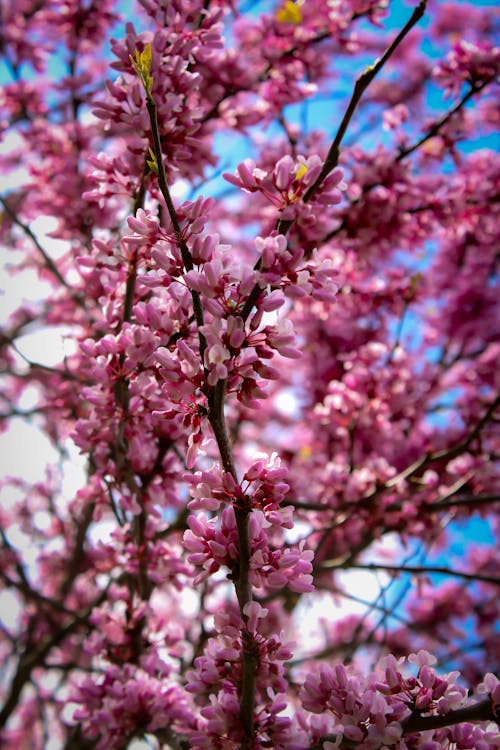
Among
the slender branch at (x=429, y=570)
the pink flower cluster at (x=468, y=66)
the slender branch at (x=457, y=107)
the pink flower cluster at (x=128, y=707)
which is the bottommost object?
the pink flower cluster at (x=128, y=707)

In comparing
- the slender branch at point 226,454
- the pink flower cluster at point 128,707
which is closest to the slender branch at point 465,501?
the pink flower cluster at point 128,707

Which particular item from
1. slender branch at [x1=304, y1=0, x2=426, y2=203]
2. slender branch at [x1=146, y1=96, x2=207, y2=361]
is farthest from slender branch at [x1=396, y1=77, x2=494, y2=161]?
slender branch at [x1=146, y1=96, x2=207, y2=361]

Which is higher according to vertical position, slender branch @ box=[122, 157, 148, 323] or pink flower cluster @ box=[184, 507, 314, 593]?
slender branch @ box=[122, 157, 148, 323]

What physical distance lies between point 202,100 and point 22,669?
3.17 metres

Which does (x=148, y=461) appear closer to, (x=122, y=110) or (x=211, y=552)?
(x=211, y=552)

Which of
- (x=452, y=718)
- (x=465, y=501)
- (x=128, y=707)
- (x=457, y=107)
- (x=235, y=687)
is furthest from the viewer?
(x=457, y=107)

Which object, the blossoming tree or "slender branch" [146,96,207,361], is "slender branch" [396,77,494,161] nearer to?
the blossoming tree

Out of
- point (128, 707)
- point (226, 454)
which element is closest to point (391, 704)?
point (226, 454)

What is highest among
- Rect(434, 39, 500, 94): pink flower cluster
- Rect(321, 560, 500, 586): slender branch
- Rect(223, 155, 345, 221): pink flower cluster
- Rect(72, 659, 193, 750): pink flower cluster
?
Rect(434, 39, 500, 94): pink flower cluster

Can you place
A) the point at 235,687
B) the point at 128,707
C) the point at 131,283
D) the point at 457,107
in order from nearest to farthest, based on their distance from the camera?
1. the point at 235,687
2. the point at 131,283
3. the point at 128,707
4. the point at 457,107

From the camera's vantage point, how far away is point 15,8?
5.26 metres

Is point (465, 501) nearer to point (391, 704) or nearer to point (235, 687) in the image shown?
point (391, 704)

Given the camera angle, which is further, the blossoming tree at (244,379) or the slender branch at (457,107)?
the slender branch at (457,107)

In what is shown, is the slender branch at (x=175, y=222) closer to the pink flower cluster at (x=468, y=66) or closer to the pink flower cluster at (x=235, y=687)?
the pink flower cluster at (x=235, y=687)
